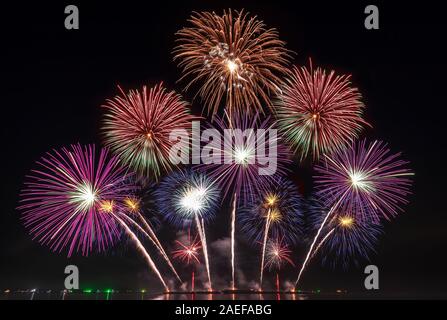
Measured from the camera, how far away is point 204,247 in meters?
50.1

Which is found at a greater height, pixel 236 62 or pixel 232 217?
pixel 236 62

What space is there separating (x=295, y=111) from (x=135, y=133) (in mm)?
13831

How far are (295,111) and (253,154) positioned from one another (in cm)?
521

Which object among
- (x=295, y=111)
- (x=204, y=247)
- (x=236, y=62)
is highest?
(x=236, y=62)
